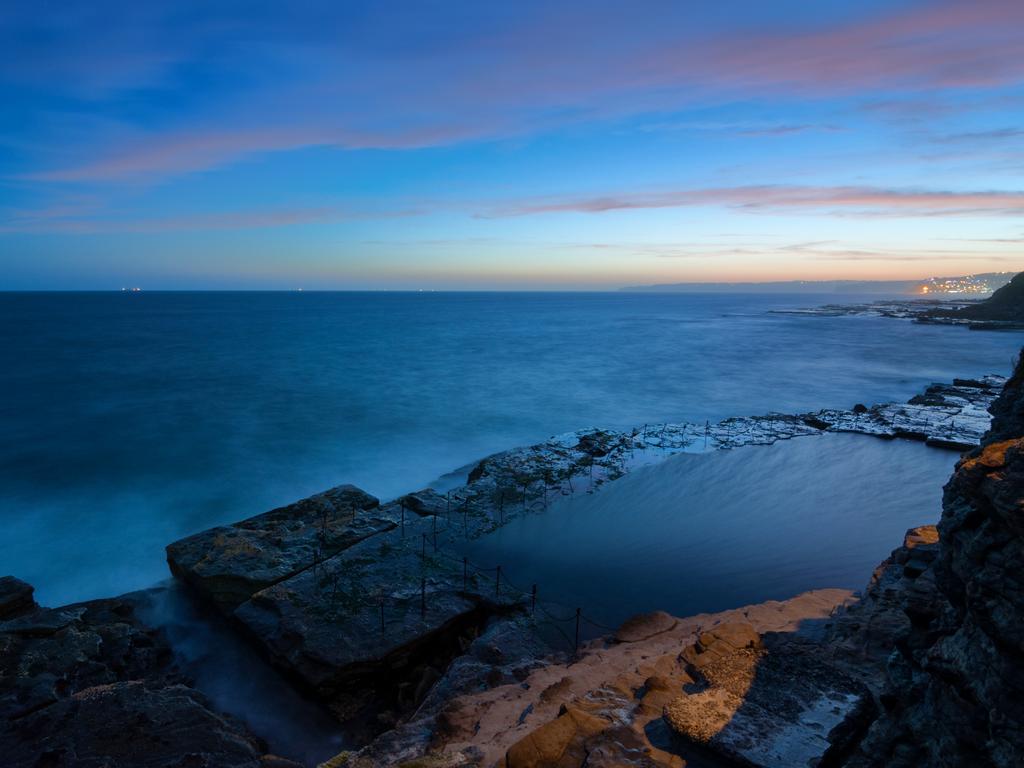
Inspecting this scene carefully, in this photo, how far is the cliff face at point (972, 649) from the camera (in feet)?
12.0

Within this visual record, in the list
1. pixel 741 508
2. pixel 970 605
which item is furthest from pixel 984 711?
pixel 741 508

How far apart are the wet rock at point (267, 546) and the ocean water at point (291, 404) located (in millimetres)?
2513

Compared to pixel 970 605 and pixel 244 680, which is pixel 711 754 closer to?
pixel 970 605

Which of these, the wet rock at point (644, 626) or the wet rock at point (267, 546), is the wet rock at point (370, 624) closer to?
the wet rock at point (267, 546)

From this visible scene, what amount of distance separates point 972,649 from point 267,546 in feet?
44.1

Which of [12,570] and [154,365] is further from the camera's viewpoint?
[154,365]

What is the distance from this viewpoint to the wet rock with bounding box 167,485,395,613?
12.0 metres

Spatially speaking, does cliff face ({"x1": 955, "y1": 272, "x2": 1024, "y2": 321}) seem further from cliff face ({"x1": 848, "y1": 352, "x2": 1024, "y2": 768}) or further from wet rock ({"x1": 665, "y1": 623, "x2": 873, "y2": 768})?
cliff face ({"x1": 848, "y1": 352, "x2": 1024, "y2": 768})

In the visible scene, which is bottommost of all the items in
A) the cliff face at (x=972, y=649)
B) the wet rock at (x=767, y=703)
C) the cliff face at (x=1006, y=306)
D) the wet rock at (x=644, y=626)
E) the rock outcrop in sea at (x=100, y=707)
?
the wet rock at (x=644, y=626)

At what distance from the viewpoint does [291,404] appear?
33031mm

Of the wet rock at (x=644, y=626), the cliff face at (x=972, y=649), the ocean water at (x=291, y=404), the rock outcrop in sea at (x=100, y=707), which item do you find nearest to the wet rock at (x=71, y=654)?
the rock outcrop in sea at (x=100, y=707)

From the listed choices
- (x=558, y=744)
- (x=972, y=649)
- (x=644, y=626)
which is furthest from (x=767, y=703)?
(x=972, y=649)

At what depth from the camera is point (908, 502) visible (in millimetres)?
17125

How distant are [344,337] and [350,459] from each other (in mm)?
51283
